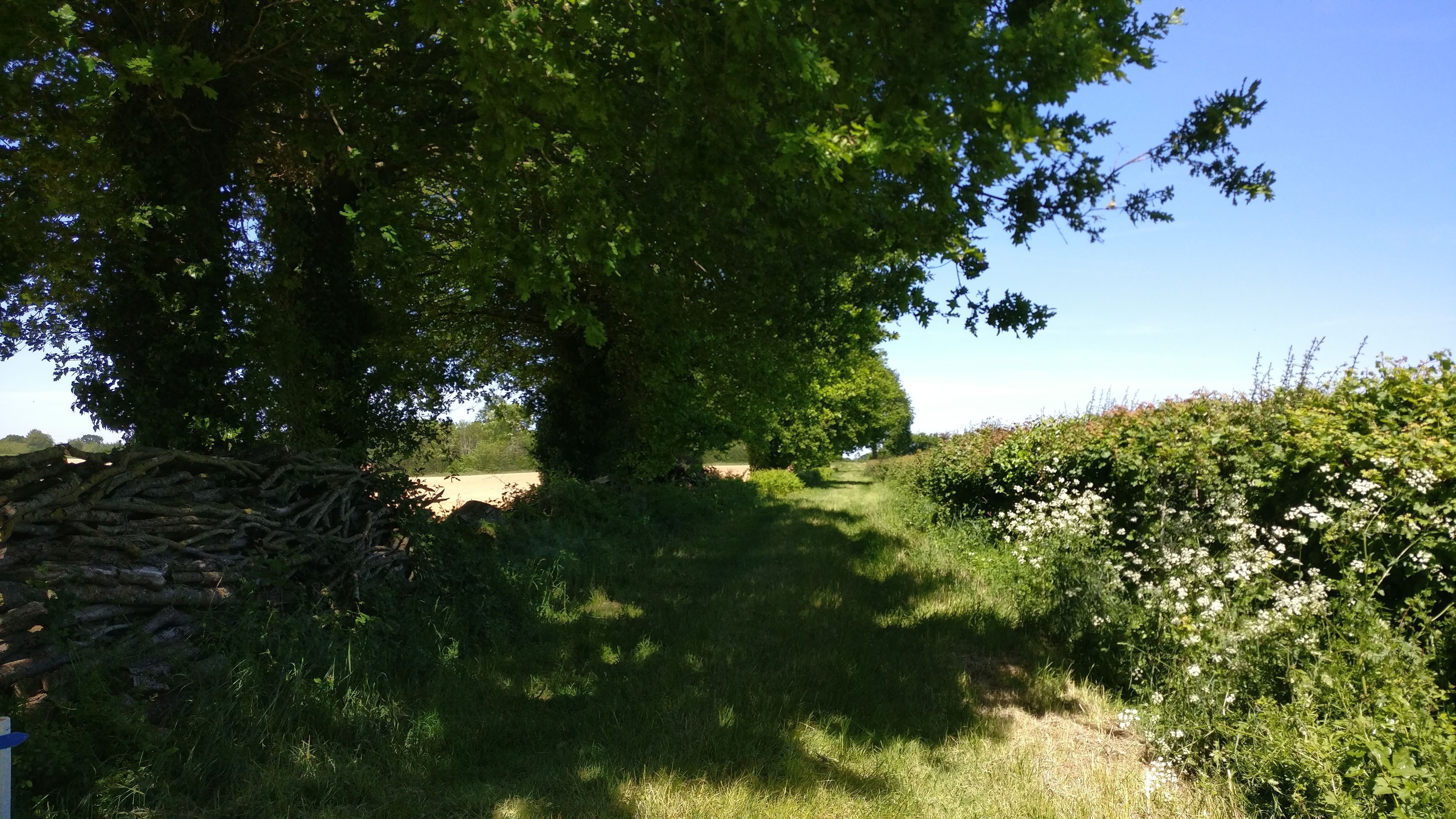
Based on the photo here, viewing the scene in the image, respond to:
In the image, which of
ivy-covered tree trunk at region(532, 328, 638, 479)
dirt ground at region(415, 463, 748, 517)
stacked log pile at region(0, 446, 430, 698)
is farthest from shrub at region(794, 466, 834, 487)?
stacked log pile at region(0, 446, 430, 698)

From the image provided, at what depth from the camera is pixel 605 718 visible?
6.00m

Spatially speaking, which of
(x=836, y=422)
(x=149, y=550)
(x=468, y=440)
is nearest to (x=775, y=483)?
(x=836, y=422)

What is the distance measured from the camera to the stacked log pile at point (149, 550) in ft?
14.6

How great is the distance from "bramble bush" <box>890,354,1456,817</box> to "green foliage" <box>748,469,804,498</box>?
2335cm

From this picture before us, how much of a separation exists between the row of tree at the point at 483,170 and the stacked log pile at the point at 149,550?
187 cm

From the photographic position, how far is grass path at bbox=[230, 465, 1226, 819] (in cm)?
464

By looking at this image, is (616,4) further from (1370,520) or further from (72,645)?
(1370,520)

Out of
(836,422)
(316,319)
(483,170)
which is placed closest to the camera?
(483,170)

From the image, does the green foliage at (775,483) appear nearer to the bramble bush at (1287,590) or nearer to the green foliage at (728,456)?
the green foliage at (728,456)

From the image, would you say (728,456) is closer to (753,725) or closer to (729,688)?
(729,688)

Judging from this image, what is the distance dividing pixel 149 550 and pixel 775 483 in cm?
3047

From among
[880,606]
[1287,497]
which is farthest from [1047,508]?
[1287,497]

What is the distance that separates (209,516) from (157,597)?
3.34ft

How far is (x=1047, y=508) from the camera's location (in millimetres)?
10320
